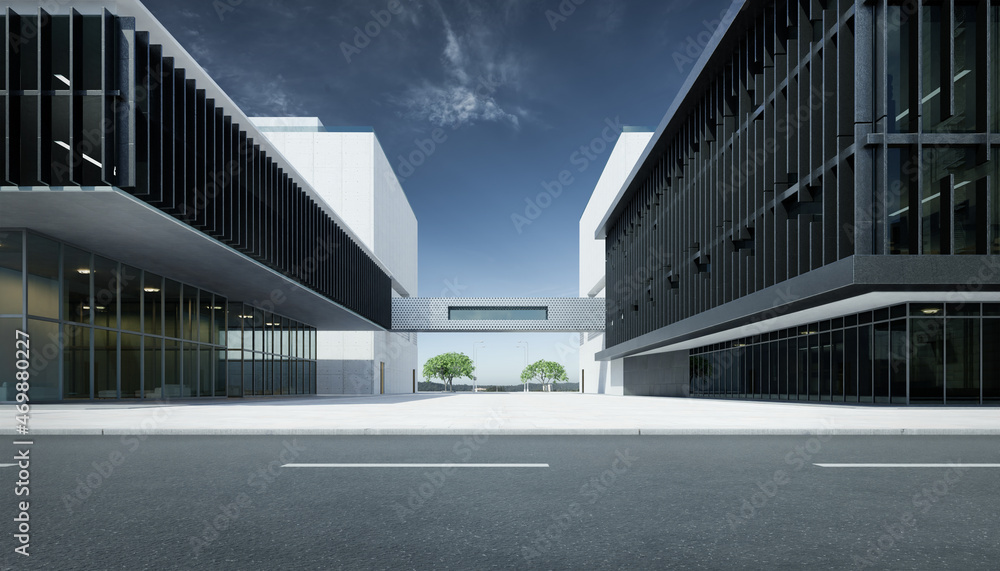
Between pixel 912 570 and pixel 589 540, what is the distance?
154cm

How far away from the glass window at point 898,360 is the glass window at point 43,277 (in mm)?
24641

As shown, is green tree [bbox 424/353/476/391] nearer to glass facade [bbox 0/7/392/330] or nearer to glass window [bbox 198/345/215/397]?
glass window [bbox 198/345/215/397]

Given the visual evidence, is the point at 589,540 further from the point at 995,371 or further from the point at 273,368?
the point at 273,368

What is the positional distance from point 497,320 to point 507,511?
157 ft

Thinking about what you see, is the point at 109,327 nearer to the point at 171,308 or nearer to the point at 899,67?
the point at 171,308


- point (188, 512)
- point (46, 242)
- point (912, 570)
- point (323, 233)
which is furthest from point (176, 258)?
point (912, 570)

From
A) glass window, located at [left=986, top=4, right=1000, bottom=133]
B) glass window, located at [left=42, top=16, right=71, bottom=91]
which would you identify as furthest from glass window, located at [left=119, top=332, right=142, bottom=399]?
glass window, located at [left=986, top=4, right=1000, bottom=133]

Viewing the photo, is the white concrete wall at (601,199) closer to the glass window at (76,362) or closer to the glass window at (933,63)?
the glass window at (933,63)

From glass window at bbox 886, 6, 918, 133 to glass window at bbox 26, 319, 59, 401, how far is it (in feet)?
75.5

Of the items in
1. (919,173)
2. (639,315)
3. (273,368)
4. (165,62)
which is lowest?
(273,368)

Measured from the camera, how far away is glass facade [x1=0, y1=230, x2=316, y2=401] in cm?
1795

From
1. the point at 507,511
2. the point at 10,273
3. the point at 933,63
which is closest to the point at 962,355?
the point at 933,63

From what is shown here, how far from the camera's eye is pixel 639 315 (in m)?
40.8

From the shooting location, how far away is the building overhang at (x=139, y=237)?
15.2 meters
